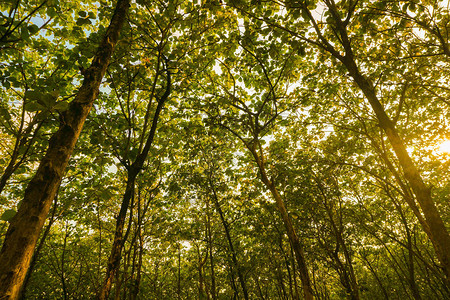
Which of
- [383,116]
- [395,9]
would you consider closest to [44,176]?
[383,116]

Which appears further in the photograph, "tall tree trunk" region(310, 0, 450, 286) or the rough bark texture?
"tall tree trunk" region(310, 0, 450, 286)

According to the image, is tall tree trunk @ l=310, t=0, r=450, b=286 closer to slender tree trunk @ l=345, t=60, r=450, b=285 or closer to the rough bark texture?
slender tree trunk @ l=345, t=60, r=450, b=285

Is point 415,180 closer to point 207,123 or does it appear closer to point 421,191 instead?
point 421,191

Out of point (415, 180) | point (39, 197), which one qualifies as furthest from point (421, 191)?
point (39, 197)

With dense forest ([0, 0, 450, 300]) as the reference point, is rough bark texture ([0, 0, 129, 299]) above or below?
below

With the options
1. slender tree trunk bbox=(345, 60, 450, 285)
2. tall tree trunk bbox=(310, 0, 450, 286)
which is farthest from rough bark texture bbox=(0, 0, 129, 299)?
slender tree trunk bbox=(345, 60, 450, 285)

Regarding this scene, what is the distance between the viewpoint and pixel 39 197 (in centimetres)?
141

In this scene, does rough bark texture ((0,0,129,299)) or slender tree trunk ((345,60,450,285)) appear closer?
rough bark texture ((0,0,129,299))

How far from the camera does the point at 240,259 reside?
512 inches

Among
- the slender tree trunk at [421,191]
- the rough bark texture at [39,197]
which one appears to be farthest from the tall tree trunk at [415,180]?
the rough bark texture at [39,197]

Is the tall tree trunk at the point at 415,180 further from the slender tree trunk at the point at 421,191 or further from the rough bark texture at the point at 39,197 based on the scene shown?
the rough bark texture at the point at 39,197

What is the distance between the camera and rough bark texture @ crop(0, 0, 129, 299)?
116 centimetres

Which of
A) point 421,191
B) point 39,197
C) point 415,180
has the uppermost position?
point 415,180

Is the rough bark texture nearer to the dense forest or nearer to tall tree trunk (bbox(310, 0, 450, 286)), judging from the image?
the dense forest
